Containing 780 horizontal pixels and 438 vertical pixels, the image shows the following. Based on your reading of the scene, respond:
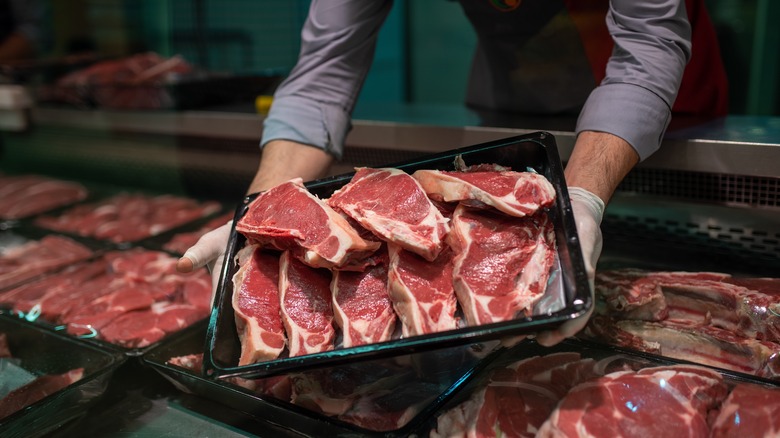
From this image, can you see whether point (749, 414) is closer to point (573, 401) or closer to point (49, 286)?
point (573, 401)

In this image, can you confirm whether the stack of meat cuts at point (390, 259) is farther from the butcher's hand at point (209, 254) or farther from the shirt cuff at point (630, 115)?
the shirt cuff at point (630, 115)

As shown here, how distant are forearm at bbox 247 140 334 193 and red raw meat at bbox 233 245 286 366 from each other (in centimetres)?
48

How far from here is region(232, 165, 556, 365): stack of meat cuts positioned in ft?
4.19

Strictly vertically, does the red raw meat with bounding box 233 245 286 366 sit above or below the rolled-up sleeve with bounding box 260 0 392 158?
below

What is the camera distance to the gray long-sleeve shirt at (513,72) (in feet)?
5.39

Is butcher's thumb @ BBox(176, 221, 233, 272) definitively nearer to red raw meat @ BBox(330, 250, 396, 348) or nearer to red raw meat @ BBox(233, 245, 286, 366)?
red raw meat @ BBox(233, 245, 286, 366)

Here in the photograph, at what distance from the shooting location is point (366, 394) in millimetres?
1485

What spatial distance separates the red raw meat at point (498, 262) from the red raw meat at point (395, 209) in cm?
6

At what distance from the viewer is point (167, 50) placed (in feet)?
23.3

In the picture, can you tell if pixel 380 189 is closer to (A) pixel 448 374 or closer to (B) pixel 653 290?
(A) pixel 448 374

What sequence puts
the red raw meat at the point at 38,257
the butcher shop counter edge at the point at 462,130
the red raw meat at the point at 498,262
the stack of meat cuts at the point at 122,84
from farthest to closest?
the stack of meat cuts at the point at 122,84 < the red raw meat at the point at 38,257 < the butcher shop counter edge at the point at 462,130 < the red raw meat at the point at 498,262

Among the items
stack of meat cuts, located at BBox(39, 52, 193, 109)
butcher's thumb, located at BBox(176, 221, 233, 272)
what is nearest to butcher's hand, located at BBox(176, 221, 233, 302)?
butcher's thumb, located at BBox(176, 221, 233, 272)

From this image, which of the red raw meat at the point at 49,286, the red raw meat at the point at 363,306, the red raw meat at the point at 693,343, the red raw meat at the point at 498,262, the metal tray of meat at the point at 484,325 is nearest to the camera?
the metal tray of meat at the point at 484,325

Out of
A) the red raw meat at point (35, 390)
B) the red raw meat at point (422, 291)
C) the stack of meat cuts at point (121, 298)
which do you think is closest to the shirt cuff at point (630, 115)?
the red raw meat at point (422, 291)
